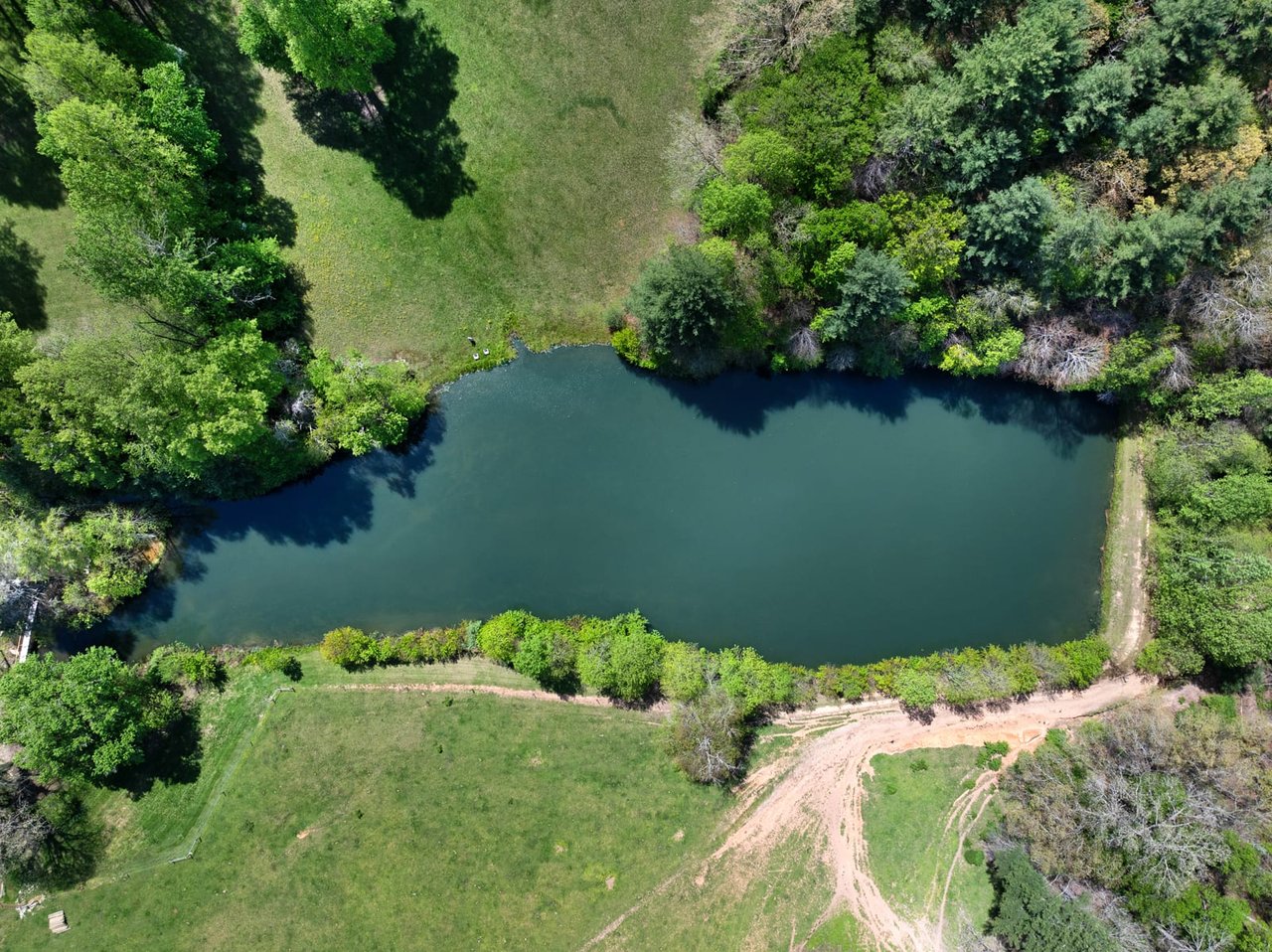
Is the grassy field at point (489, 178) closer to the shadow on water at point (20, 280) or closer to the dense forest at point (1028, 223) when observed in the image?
the dense forest at point (1028, 223)

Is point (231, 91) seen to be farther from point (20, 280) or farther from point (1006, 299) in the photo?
point (1006, 299)

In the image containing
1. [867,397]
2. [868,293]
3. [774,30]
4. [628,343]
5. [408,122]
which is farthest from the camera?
[867,397]

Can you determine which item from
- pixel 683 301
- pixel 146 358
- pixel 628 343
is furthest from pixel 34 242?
pixel 683 301

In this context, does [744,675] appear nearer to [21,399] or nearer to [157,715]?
[157,715]

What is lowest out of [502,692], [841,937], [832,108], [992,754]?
[841,937]

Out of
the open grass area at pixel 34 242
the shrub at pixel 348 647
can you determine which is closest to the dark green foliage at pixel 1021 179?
the shrub at pixel 348 647

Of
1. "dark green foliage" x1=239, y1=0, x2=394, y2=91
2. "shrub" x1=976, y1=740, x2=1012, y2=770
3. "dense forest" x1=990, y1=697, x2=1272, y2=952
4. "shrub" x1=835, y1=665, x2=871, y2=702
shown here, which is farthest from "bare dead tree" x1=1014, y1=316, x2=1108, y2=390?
"dark green foliage" x1=239, y1=0, x2=394, y2=91

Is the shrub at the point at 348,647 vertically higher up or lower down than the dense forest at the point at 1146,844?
higher up
